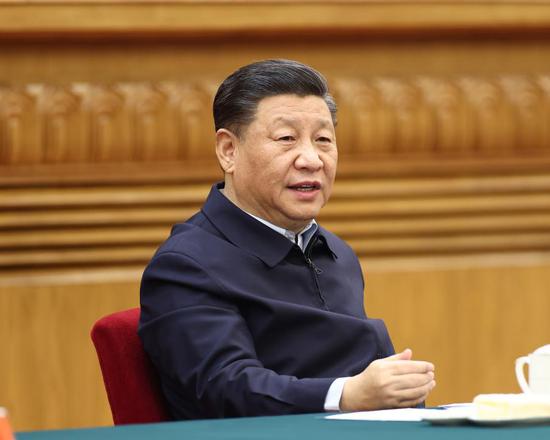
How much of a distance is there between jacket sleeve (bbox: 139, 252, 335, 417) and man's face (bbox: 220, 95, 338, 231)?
216 mm

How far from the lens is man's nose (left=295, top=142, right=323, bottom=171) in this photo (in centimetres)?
217

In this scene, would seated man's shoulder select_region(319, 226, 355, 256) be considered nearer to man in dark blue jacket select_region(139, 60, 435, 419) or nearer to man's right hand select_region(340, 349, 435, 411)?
man in dark blue jacket select_region(139, 60, 435, 419)

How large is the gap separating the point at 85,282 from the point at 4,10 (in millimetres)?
716

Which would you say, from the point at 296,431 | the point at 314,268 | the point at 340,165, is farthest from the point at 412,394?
the point at 340,165

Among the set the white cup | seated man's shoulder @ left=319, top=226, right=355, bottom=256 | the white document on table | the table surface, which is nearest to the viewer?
the table surface

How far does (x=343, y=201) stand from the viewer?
3451 millimetres

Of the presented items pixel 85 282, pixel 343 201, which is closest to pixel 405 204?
pixel 343 201

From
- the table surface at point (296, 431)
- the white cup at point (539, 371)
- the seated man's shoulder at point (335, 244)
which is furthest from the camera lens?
the seated man's shoulder at point (335, 244)

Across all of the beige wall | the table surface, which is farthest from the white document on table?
the beige wall

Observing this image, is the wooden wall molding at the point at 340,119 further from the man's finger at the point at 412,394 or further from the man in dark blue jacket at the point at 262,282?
the man's finger at the point at 412,394

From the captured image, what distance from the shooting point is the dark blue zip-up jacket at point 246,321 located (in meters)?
1.93

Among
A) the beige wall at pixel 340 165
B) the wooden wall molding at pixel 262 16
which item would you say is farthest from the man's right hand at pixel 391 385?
the wooden wall molding at pixel 262 16

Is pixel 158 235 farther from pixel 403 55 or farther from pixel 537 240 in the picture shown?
pixel 537 240

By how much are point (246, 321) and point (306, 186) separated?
0.27 metres
